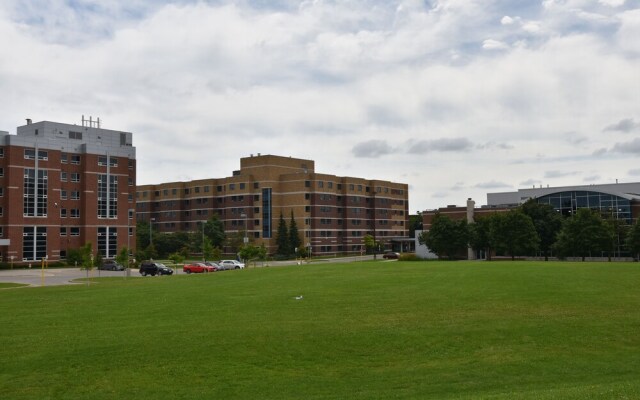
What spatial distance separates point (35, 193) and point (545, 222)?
263 feet

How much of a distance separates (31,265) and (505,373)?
86519 mm

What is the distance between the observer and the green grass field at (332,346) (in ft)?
54.7

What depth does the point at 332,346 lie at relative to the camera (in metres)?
21.0

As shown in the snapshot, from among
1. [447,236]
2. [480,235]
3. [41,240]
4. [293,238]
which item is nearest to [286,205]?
[293,238]

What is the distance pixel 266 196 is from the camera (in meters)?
126

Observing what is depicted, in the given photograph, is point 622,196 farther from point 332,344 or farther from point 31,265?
point 31,265

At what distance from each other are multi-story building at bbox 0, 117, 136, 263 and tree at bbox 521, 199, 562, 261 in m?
67.8

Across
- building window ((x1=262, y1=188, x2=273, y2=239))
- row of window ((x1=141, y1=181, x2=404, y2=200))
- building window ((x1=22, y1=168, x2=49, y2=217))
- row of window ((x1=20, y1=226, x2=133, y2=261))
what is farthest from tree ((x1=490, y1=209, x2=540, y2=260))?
building window ((x1=22, y1=168, x2=49, y2=217))

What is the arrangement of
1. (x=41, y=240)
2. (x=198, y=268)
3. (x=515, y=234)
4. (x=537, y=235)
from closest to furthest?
(x=198, y=268), (x=515, y=234), (x=537, y=235), (x=41, y=240)

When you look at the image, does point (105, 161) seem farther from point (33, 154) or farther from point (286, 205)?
point (286, 205)

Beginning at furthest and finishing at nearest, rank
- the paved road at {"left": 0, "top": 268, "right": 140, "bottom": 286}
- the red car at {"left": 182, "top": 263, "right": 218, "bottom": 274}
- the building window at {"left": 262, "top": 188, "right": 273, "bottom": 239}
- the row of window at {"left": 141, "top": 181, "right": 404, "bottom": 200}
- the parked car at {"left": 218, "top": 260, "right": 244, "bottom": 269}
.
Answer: the row of window at {"left": 141, "top": 181, "right": 404, "bottom": 200}
the building window at {"left": 262, "top": 188, "right": 273, "bottom": 239}
the parked car at {"left": 218, "top": 260, "right": 244, "bottom": 269}
the red car at {"left": 182, "top": 263, "right": 218, "bottom": 274}
the paved road at {"left": 0, "top": 268, "right": 140, "bottom": 286}

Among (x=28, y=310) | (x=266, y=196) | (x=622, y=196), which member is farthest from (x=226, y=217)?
(x=28, y=310)

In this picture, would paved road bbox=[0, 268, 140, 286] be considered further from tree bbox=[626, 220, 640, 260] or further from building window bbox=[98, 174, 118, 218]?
tree bbox=[626, 220, 640, 260]

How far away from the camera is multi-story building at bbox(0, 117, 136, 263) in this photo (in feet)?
294
